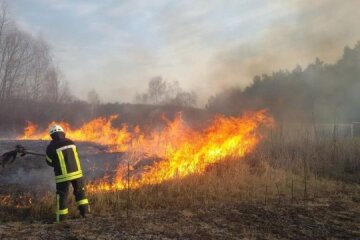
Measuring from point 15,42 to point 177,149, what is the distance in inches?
1164

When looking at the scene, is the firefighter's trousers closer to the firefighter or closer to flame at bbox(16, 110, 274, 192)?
the firefighter

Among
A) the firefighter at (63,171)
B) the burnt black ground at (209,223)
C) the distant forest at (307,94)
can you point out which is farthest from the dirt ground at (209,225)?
the distant forest at (307,94)

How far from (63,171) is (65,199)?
0.61 m

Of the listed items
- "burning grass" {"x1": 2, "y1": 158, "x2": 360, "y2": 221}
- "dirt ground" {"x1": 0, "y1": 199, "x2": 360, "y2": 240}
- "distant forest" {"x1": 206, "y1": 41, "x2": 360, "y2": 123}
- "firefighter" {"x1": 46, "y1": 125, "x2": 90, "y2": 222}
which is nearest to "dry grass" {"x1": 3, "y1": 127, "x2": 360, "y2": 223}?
"burning grass" {"x1": 2, "y1": 158, "x2": 360, "y2": 221}

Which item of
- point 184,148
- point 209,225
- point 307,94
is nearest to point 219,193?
point 209,225

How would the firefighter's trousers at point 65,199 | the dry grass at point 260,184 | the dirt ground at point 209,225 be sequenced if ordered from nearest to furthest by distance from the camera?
the dirt ground at point 209,225 < the firefighter's trousers at point 65,199 < the dry grass at point 260,184

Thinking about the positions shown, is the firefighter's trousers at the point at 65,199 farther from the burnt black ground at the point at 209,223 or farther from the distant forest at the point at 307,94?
the distant forest at the point at 307,94

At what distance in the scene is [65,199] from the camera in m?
7.81

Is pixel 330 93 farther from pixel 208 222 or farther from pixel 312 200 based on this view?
pixel 208 222

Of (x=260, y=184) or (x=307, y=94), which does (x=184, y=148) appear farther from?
(x=307, y=94)

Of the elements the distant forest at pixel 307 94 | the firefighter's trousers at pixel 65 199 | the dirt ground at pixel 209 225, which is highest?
the distant forest at pixel 307 94

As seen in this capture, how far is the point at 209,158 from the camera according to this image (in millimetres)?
13133

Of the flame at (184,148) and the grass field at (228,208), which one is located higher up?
the flame at (184,148)

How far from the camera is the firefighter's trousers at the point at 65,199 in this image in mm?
7715
